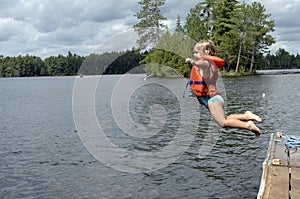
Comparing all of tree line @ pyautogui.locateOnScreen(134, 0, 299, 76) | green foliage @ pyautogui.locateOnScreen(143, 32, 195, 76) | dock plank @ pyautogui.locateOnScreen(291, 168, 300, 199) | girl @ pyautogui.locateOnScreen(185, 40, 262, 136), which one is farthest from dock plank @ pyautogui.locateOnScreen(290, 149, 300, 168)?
tree line @ pyautogui.locateOnScreen(134, 0, 299, 76)

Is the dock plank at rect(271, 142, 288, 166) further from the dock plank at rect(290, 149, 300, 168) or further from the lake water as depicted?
the lake water

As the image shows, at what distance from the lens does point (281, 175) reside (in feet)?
32.0

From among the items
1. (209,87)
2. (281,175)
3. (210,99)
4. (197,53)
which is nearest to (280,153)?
(281,175)

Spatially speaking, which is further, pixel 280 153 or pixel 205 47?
pixel 280 153

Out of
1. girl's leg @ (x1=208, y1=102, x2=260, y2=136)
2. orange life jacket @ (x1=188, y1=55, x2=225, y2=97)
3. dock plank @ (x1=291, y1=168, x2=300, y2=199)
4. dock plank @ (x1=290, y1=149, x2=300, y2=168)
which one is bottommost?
dock plank @ (x1=291, y1=168, x2=300, y2=199)

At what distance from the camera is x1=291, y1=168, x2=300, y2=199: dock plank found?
8289 mm

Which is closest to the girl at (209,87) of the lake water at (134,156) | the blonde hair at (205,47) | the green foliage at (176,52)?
the blonde hair at (205,47)

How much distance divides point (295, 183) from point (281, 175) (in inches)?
27.0

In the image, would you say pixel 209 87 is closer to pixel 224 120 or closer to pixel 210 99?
pixel 210 99

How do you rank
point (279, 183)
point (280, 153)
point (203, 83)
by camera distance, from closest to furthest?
point (203, 83)
point (279, 183)
point (280, 153)

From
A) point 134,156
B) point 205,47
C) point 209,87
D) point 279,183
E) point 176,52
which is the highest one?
point 176,52

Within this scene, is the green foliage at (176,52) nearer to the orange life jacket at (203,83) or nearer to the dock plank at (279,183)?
the orange life jacket at (203,83)

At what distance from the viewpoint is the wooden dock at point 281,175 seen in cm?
832

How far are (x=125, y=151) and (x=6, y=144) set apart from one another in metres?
7.39
